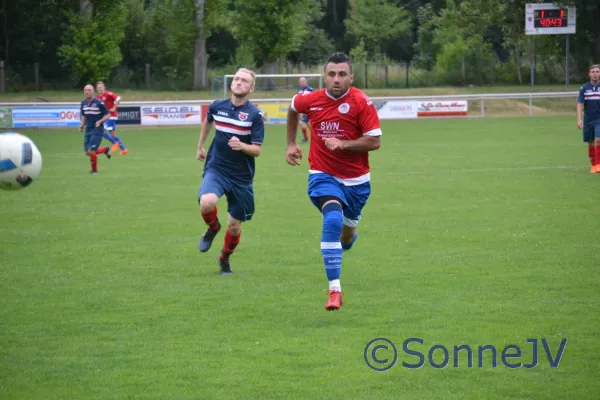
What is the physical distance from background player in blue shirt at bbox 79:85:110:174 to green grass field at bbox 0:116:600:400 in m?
3.55

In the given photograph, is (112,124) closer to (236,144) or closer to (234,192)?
(234,192)

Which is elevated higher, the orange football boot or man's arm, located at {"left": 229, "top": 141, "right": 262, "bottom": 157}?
man's arm, located at {"left": 229, "top": 141, "right": 262, "bottom": 157}

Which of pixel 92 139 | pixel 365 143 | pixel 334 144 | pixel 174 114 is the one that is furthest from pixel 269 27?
pixel 334 144

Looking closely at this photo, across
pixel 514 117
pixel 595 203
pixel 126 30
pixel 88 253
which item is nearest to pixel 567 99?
pixel 514 117

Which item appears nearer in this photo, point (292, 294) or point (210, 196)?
point (292, 294)

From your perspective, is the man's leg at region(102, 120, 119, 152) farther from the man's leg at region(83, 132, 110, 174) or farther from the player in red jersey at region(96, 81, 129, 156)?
the man's leg at region(83, 132, 110, 174)

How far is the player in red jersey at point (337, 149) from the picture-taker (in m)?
7.95

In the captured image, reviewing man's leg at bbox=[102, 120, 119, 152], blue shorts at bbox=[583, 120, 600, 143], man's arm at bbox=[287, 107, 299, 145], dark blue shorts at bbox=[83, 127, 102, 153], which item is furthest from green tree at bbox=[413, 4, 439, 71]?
man's arm at bbox=[287, 107, 299, 145]

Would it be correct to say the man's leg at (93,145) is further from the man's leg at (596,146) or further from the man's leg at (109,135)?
the man's leg at (596,146)

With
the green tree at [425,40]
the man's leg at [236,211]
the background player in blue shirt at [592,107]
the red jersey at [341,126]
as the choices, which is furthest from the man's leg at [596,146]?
the green tree at [425,40]

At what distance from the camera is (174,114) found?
38281 millimetres

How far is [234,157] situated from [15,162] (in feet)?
9.77

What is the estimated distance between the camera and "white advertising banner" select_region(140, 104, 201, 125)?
38.2m

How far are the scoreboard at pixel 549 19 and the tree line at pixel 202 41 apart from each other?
231 cm
